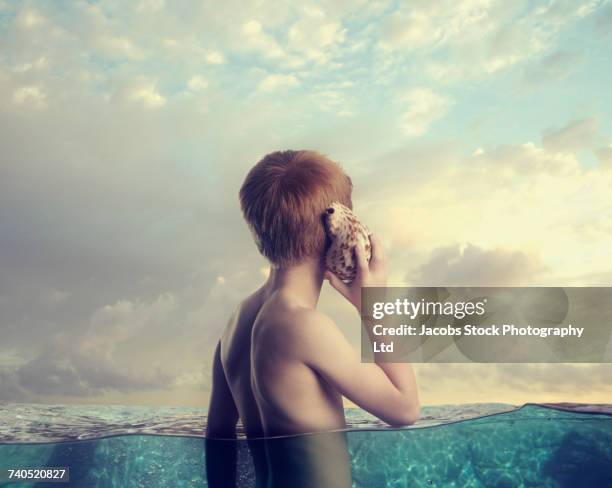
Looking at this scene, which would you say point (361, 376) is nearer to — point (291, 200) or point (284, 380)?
point (284, 380)

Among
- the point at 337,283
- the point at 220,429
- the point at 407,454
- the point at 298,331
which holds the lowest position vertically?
the point at 407,454

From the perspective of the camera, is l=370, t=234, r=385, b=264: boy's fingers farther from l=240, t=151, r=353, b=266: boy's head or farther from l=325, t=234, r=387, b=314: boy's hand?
l=240, t=151, r=353, b=266: boy's head

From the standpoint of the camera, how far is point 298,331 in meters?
2.05

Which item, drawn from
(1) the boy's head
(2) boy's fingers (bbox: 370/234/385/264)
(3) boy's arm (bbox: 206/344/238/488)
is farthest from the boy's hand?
(3) boy's arm (bbox: 206/344/238/488)

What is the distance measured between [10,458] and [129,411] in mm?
1225

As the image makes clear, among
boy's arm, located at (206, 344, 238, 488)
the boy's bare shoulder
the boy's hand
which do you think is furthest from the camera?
boy's arm, located at (206, 344, 238, 488)

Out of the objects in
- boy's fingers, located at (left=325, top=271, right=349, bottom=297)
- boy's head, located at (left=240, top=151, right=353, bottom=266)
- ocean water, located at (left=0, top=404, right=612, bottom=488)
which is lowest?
ocean water, located at (left=0, top=404, right=612, bottom=488)

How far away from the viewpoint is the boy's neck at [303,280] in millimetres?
2211

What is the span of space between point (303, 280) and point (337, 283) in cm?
13

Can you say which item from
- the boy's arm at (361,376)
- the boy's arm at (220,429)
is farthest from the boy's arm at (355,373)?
the boy's arm at (220,429)

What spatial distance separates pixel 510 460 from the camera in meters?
2.60

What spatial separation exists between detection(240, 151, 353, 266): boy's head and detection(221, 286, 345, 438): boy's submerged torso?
0.19 metres

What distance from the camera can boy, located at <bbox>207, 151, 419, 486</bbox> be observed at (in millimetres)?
2062

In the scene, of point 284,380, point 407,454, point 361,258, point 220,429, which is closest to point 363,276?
point 361,258
